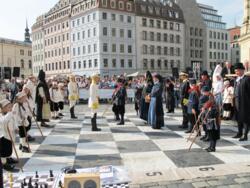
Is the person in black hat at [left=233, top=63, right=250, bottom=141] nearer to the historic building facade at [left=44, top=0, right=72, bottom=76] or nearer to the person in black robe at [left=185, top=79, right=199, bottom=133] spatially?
the person in black robe at [left=185, top=79, right=199, bottom=133]

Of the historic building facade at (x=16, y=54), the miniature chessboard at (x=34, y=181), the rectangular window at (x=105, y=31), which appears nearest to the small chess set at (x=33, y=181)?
the miniature chessboard at (x=34, y=181)

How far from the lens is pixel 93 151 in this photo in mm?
8602

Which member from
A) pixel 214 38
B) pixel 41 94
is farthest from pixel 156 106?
pixel 214 38

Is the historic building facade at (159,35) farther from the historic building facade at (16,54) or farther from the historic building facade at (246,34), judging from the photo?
the historic building facade at (246,34)

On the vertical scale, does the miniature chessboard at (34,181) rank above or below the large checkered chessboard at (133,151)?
above

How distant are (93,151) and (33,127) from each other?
5173mm

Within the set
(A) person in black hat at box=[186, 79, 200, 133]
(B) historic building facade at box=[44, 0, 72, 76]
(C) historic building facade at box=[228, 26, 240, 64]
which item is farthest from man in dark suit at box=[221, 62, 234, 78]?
(C) historic building facade at box=[228, 26, 240, 64]

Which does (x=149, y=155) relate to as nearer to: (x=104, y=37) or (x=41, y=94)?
(x=41, y=94)

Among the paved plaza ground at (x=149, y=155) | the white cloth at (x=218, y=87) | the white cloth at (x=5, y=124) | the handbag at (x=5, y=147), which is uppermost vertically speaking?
the white cloth at (x=218, y=87)

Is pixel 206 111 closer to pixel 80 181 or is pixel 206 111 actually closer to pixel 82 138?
pixel 82 138

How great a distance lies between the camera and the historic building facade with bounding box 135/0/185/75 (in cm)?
7362

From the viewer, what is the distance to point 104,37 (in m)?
68.1

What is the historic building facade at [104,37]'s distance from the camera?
2655 inches

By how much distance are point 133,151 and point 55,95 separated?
8.19 m
